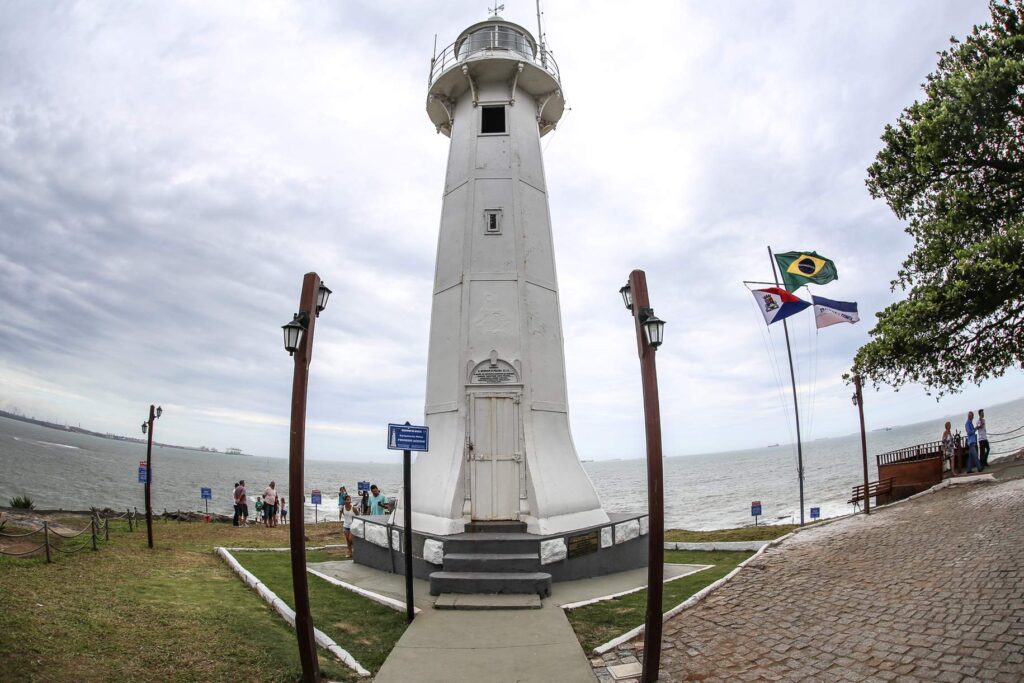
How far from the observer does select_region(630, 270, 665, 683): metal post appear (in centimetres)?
613

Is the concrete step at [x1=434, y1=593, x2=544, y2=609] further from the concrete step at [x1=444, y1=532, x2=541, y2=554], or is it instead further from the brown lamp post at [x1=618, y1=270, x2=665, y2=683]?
the brown lamp post at [x1=618, y1=270, x2=665, y2=683]

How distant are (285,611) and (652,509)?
17.5 ft

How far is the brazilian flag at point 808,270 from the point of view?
1460 cm

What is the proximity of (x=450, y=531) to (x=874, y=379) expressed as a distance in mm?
8127

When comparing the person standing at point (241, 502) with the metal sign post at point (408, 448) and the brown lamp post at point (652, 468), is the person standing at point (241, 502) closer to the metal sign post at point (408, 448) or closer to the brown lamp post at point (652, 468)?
the metal sign post at point (408, 448)

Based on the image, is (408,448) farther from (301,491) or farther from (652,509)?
(652,509)

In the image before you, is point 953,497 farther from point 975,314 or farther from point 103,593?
point 103,593

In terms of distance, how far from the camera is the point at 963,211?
8195 mm

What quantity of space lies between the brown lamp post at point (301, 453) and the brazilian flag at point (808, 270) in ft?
42.0

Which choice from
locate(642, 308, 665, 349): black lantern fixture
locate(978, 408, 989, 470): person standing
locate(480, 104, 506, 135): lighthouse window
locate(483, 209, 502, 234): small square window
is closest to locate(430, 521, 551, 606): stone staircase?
locate(642, 308, 665, 349): black lantern fixture

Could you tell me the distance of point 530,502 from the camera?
11516mm

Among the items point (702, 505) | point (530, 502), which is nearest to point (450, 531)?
point (530, 502)

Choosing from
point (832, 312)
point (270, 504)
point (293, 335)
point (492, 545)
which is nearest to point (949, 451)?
point (832, 312)

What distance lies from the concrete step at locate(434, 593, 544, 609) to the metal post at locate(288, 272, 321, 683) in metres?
3.23
